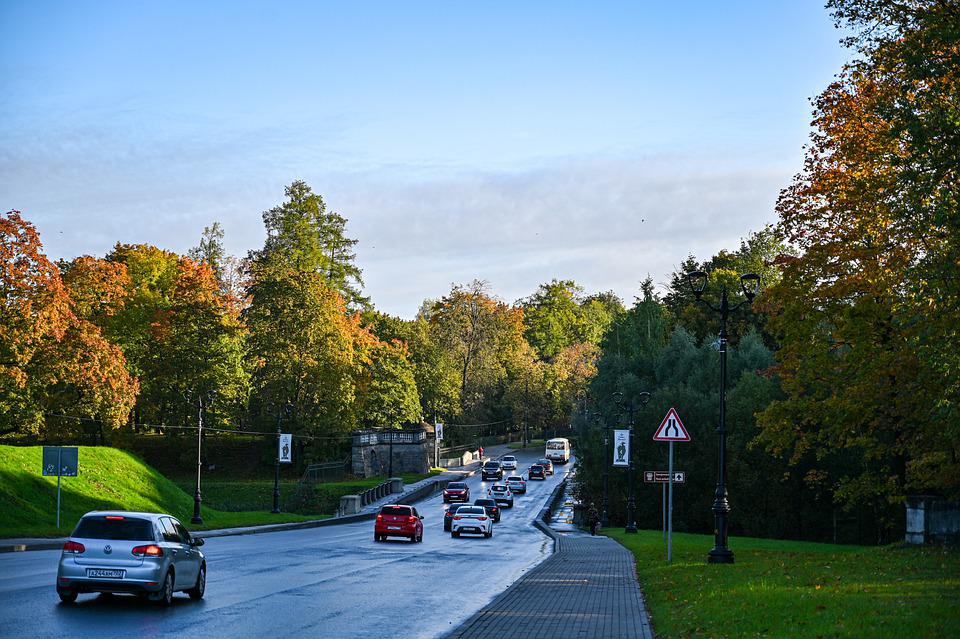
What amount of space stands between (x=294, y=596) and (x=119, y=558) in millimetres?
3553

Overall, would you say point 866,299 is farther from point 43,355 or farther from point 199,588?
point 43,355

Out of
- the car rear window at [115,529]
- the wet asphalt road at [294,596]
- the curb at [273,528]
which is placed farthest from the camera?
the curb at [273,528]

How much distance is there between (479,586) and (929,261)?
41.2 ft

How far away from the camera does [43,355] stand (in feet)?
173

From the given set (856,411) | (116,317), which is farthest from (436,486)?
(856,411)

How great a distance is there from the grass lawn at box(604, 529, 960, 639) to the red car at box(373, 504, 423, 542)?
1601cm

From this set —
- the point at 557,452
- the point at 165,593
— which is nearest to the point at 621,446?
the point at 165,593

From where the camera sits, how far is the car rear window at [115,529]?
53.0 feet

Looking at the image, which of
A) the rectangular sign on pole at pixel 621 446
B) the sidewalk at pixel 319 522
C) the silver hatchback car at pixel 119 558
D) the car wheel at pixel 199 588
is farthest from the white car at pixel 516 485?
the silver hatchback car at pixel 119 558

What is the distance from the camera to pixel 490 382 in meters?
125

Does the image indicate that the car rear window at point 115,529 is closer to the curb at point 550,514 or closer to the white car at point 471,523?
the curb at point 550,514

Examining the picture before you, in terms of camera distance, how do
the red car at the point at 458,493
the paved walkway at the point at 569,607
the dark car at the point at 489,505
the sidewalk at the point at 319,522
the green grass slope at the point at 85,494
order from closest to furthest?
the paved walkway at the point at 569,607 → the sidewalk at the point at 319,522 → the green grass slope at the point at 85,494 → the dark car at the point at 489,505 → the red car at the point at 458,493

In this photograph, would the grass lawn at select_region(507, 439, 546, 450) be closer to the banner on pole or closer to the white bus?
the white bus

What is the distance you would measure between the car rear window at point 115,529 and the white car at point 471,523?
32936 millimetres
